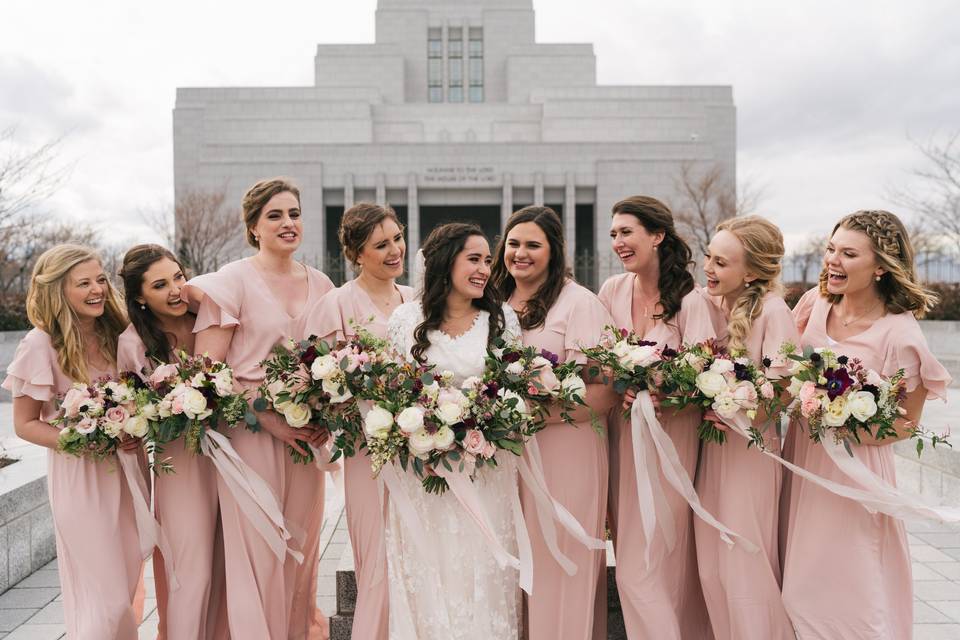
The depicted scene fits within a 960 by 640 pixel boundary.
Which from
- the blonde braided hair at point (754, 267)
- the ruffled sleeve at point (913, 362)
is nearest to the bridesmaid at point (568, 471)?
the blonde braided hair at point (754, 267)

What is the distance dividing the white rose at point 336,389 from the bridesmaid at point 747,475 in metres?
1.94

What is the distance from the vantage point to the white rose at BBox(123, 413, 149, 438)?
3.85 metres

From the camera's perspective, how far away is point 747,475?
4051 mm

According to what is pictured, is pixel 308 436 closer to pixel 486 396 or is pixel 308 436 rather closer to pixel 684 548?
pixel 486 396

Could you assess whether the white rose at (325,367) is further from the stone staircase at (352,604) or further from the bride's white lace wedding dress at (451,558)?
the stone staircase at (352,604)

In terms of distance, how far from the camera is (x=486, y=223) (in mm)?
38344

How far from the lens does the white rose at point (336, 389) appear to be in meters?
3.62

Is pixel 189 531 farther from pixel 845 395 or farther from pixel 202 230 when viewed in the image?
pixel 202 230

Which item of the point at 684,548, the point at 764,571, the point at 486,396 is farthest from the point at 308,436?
the point at 764,571

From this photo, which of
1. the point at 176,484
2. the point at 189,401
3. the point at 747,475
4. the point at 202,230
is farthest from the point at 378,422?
the point at 202,230

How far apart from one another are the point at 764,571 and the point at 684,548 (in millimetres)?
442

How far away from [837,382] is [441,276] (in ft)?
6.87

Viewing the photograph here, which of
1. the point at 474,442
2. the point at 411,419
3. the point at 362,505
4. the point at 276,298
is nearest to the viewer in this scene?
the point at 411,419

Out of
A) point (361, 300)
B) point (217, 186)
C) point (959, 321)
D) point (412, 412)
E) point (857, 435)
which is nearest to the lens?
point (412, 412)
